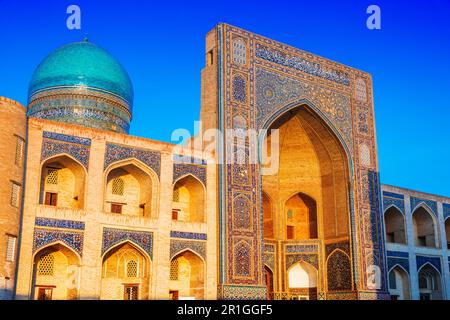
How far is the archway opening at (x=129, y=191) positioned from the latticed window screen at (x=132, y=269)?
1210 mm

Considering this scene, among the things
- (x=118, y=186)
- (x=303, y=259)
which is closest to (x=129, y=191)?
(x=118, y=186)

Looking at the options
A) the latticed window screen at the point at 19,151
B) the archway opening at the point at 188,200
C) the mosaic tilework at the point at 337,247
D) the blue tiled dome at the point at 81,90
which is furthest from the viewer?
the blue tiled dome at the point at 81,90

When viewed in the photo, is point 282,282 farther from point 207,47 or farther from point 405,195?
point 207,47

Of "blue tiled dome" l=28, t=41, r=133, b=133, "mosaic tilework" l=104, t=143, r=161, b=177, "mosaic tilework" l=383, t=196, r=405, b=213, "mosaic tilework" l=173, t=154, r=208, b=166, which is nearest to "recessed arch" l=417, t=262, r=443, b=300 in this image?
"mosaic tilework" l=383, t=196, r=405, b=213

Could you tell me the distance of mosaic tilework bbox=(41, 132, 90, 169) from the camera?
41.1 feet

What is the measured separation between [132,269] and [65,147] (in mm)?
3394

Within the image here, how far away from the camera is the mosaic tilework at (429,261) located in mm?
19297

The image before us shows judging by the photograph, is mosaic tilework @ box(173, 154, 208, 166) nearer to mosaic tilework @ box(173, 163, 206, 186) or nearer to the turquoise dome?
mosaic tilework @ box(173, 163, 206, 186)

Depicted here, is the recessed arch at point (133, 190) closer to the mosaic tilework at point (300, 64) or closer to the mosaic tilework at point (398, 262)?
the mosaic tilework at point (300, 64)

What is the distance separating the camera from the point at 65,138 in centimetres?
1280

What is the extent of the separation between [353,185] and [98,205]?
7.81 m

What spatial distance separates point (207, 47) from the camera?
1570 centimetres

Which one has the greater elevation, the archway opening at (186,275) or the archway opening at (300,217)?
the archway opening at (300,217)

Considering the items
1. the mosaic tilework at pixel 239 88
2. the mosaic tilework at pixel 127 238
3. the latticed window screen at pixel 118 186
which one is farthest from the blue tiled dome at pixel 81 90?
the mosaic tilework at pixel 127 238
